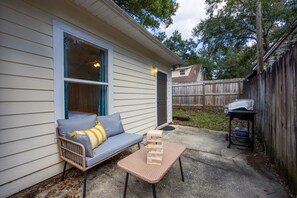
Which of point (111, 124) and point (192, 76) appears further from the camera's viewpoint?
point (192, 76)

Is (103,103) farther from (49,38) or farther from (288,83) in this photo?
(288,83)

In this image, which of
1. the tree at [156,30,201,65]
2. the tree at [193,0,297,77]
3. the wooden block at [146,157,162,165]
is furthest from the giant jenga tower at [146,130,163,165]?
the tree at [156,30,201,65]

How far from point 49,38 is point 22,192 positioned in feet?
6.90

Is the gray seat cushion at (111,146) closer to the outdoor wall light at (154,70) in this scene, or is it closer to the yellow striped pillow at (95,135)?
the yellow striped pillow at (95,135)

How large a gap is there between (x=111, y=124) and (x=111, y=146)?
59cm

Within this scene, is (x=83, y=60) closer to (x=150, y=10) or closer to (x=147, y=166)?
(x=147, y=166)

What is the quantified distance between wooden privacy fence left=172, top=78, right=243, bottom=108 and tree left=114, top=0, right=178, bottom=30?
4415 mm

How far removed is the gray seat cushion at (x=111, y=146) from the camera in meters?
1.74

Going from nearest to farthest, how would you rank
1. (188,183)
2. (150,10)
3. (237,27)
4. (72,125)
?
1. (188,183)
2. (72,125)
3. (150,10)
4. (237,27)

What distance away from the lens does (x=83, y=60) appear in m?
2.53

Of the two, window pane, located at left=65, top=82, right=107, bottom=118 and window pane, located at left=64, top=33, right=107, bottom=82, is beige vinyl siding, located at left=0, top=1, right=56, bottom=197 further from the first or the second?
window pane, located at left=65, top=82, right=107, bottom=118

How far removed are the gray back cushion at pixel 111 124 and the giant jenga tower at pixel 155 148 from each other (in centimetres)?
122

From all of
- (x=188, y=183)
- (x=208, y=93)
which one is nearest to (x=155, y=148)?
(x=188, y=183)

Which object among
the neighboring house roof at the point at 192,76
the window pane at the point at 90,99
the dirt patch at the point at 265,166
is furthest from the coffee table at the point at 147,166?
the neighboring house roof at the point at 192,76
